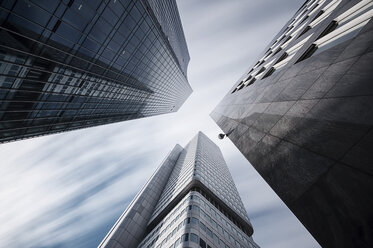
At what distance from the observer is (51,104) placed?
1144 inches

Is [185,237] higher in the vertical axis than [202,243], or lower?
higher

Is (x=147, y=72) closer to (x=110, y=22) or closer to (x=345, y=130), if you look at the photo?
(x=110, y=22)

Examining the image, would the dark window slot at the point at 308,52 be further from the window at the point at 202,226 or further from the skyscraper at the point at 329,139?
the window at the point at 202,226

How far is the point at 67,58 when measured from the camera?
24359 millimetres

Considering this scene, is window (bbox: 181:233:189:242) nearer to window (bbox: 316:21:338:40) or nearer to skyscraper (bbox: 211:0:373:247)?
skyscraper (bbox: 211:0:373:247)

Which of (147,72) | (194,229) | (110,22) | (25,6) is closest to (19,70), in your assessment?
(25,6)

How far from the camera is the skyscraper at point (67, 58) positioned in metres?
17.8

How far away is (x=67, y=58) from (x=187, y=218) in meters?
33.6

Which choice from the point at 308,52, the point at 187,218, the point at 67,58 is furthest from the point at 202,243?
the point at 67,58

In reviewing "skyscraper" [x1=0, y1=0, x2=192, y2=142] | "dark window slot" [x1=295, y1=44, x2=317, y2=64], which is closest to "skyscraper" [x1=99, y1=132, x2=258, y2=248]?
"dark window slot" [x1=295, y1=44, x2=317, y2=64]

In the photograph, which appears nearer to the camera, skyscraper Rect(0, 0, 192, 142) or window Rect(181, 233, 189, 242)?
skyscraper Rect(0, 0, 192, 142)

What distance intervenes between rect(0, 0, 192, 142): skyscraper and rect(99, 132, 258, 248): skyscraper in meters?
31.6

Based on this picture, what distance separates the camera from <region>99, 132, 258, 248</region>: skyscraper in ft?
102

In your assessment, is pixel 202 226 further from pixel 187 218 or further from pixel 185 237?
pixel 185 237
